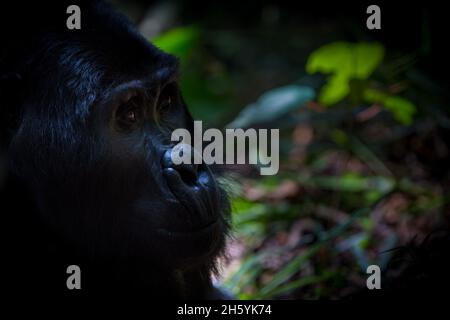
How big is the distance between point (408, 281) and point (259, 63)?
5718 mm

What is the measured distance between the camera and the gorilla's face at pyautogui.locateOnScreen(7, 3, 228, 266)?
2779mm

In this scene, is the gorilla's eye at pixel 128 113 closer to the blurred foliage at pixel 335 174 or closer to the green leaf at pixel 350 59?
the blurred foliage at pixel 335 174

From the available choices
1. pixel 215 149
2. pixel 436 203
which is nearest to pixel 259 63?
pixel 436 203

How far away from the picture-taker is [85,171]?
282cm

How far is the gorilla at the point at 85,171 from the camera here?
110 inches

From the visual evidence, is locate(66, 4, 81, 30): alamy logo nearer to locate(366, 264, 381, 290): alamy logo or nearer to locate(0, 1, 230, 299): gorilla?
locate(0, 1, 230, 299): gorilla

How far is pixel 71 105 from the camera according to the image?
277 centimetres

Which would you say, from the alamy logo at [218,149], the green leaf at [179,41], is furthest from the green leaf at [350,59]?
the green leaf at [179,41]

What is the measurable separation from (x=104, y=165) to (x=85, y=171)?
0.09 m

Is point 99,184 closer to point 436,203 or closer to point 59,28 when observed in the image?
point 59,28

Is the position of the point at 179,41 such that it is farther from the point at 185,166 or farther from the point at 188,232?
the point at 188,232

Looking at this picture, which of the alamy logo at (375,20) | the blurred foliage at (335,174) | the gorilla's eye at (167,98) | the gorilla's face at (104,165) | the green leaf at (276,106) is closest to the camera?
the gorilla's face at (104,165)

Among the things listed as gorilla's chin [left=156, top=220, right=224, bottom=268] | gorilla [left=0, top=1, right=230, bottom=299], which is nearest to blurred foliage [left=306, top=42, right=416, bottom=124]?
gorilla [left=0, top=1, right=230, bottom=299]

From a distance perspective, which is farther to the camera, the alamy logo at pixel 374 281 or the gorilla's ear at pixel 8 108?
the alamy logo at pixel 374 281
